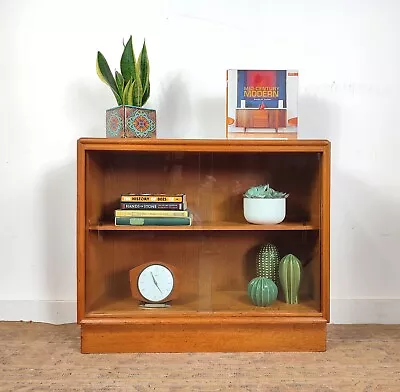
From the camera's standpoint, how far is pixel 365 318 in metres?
1.90

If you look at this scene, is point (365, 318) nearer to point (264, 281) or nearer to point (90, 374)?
point (264, 281)

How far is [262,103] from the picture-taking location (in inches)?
63.7

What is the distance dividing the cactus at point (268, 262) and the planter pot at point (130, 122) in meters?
0.49

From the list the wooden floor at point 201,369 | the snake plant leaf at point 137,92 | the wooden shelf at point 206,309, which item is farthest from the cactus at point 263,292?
the snake plant leaf at point 137,92

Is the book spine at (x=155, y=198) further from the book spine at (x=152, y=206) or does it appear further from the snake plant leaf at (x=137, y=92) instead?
the snake plant leaf at (x=137, y=92)

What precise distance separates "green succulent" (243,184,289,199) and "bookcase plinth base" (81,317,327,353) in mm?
358

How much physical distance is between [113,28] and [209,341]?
42.6 inches

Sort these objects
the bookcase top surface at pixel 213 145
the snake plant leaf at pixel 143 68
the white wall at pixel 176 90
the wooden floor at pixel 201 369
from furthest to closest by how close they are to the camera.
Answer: the white wall at pixel 176 90
the snake plant leaf at pixel 143 68
the bookcase top surface at pixel 213 145
the wooden floor at pixel 201 369

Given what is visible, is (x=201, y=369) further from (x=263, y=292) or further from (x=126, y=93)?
(x=126, y=93)

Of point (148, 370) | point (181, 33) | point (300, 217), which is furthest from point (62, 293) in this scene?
point (181, 33)

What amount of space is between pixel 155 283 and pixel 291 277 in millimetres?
408

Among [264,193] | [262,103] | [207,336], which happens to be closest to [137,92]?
[262,103]

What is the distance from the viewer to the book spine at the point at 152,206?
1635 millimetres

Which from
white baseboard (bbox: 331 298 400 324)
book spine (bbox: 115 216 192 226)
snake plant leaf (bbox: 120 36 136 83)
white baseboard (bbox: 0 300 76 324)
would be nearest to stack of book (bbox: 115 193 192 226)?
book spine (bbox: 115 216 192 226)
